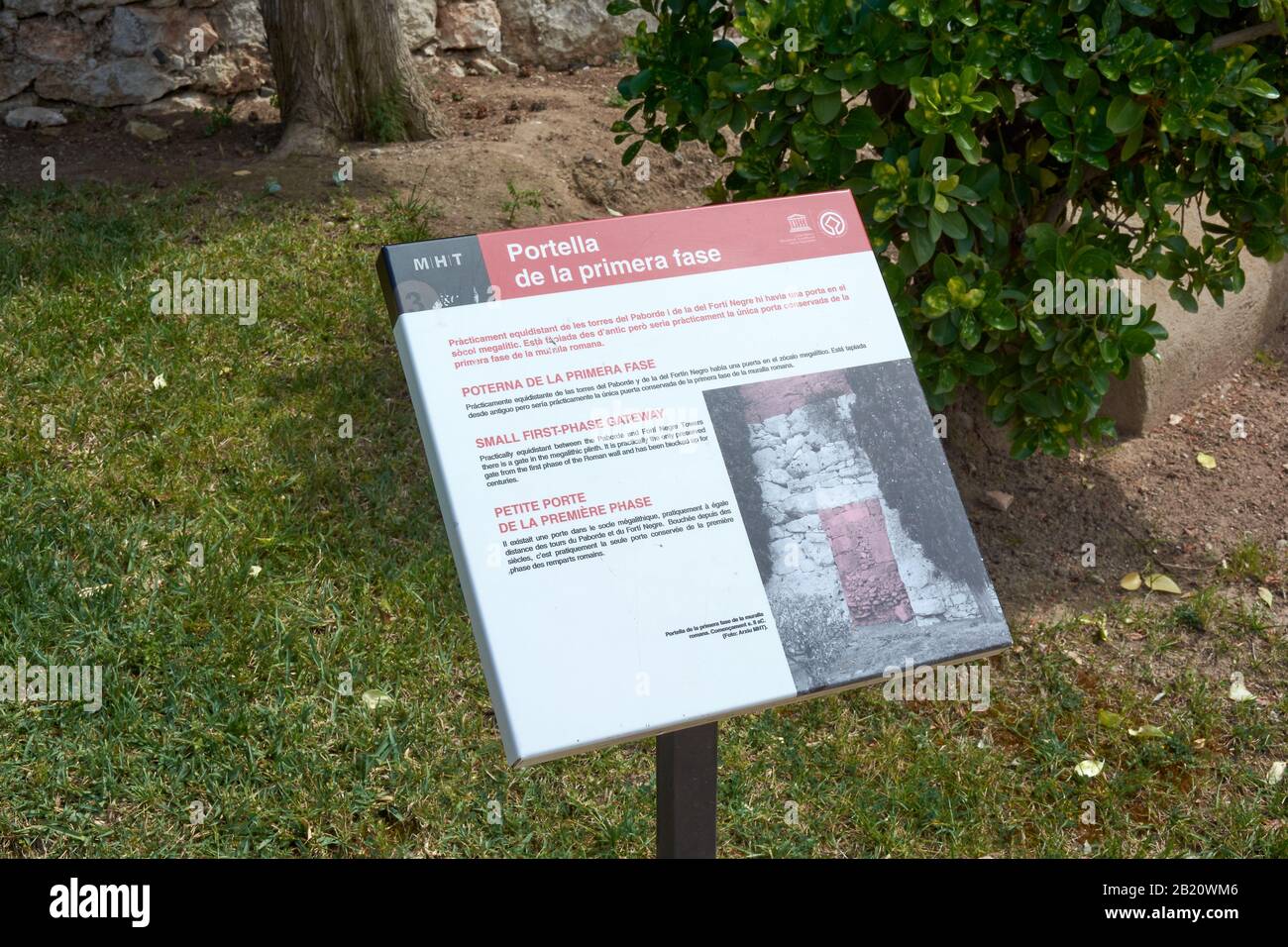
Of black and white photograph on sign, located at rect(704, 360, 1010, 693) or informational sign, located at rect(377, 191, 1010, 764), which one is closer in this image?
informational sign, located at rect(377, 191, 1010, 764)

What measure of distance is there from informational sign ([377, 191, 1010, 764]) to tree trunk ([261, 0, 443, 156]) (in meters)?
3.82

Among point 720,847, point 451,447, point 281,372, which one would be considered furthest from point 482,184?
point 451,447

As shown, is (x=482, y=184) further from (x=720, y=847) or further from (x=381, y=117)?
(x=720, y=847)

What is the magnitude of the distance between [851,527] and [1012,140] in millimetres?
2111

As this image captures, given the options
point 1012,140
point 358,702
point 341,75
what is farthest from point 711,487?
point 341,75

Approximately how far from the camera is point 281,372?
161 inches

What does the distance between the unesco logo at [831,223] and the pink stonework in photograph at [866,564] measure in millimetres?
480

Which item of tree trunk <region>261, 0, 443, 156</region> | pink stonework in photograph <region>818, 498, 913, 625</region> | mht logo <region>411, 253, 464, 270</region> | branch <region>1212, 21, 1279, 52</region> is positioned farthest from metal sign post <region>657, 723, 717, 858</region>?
tree trunk <region>261, 0, 443, 156</region>

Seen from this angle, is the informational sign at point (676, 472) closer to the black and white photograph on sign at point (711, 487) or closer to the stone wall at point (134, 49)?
the black and white photograph on sign at point (711, 487)

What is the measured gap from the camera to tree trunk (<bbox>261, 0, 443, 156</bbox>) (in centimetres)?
523

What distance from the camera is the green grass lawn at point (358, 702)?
2.75 meters

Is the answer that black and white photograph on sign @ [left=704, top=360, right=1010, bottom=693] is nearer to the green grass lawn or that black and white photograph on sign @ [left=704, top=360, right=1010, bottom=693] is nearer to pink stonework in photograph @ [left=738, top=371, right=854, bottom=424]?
pink stonework in photograph @ [left=738, top=371, right=854, bottom=424]

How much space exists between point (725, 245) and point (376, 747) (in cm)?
156

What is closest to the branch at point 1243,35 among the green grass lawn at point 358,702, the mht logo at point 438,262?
the green grass lawn at point 358,702
